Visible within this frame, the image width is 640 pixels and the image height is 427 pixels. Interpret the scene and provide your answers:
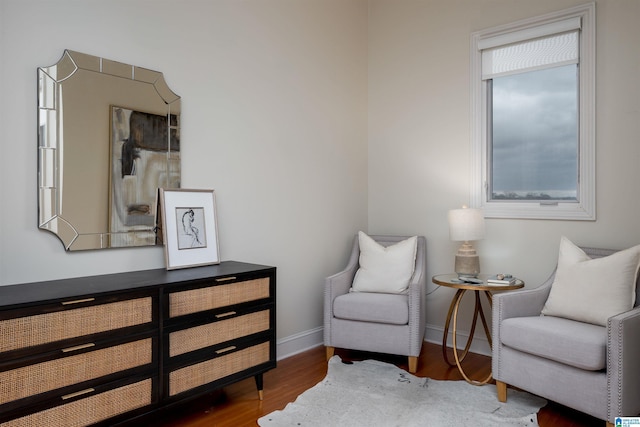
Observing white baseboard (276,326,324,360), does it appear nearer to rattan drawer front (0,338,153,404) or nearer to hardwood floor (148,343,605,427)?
hardwood floor (148,343,605,427)

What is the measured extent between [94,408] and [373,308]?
1.86 meters

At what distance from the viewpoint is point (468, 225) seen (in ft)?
10.9

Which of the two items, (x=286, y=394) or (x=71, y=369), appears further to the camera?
(x=286, y=394)

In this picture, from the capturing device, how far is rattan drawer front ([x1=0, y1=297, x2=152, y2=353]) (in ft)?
5.77

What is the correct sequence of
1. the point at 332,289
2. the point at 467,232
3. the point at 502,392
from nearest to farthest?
the point at 502,392 → the point at 467,232 → the point at 332,289

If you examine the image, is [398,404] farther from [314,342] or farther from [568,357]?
[314,342]

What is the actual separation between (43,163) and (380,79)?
9.80ft

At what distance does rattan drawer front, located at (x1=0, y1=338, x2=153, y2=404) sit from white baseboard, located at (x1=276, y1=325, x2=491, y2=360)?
1.47 m

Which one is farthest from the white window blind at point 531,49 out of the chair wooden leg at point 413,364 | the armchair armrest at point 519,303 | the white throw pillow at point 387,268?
the chair wooden leg at point 413,364

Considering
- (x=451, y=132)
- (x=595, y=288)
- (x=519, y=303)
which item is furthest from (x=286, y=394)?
(x=451, y=132)

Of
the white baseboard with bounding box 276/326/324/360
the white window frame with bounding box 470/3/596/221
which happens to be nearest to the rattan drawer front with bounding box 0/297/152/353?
the white baseboard with bounding box 276/326/324/360

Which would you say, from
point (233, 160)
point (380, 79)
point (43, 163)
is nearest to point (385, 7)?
point (380, 79)

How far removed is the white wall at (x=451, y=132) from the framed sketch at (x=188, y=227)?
187 cm

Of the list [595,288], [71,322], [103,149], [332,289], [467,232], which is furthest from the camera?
[332,289]
